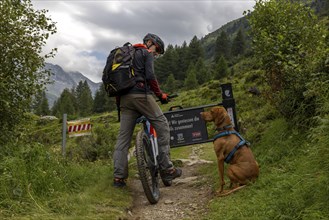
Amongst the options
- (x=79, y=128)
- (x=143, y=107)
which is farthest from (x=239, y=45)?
(x=143, y=107)

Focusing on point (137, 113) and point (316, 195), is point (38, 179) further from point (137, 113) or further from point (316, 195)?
point (316, 195)

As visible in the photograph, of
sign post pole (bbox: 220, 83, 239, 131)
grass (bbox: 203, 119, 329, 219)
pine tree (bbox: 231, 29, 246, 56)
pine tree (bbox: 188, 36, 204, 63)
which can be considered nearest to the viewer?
grass (bbox: 203, 119, 329, 219)

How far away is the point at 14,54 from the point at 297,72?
6616mm

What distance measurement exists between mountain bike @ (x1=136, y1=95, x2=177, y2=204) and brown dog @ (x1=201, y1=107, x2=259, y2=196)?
0.94 metres

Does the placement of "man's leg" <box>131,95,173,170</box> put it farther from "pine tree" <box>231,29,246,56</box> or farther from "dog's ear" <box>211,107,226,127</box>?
"pine tree" <box>231,29,246,56</box>

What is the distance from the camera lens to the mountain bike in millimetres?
4469

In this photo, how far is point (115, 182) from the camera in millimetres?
4816

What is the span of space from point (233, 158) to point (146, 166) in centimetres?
132

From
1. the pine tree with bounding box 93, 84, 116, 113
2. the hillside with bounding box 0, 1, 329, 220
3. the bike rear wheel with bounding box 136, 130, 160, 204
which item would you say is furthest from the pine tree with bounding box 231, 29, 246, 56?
the bike rear wheel with bounding box 136, 130, 160, 204

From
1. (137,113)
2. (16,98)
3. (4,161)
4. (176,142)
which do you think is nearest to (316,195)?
(137,113)

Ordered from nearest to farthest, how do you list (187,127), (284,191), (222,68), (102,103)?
(284,191)
(187,127)
(222,68)
(102,103)

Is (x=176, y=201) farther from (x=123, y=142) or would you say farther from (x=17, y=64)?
(x=17, y=64)

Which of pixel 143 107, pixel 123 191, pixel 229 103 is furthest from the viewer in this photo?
pixel 229 103

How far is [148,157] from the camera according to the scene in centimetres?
499
